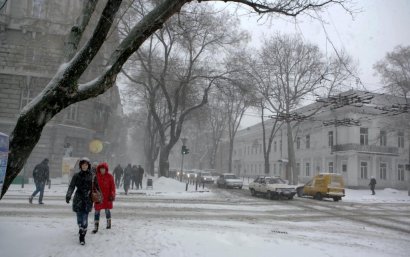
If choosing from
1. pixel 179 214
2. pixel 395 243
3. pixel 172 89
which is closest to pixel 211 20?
pixel 172 89

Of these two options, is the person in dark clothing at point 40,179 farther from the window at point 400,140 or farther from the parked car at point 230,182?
the window at point 400,140

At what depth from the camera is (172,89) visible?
36.2 metres

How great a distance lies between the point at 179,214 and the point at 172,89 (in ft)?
74.4

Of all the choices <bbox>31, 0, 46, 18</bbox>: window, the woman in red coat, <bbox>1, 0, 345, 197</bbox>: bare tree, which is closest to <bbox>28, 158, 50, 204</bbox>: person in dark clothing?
the woman in red coat

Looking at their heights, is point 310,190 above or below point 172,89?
below

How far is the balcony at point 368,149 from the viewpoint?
44.1m

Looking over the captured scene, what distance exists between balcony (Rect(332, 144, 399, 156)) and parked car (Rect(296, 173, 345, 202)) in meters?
18.7

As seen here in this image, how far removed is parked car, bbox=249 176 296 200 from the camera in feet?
81.0

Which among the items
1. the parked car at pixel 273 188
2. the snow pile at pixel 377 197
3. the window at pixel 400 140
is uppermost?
the window at pixel 400 140

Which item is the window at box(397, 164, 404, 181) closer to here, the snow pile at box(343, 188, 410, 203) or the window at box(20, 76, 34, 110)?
the snow pile at box(343, 188, 410, 203)

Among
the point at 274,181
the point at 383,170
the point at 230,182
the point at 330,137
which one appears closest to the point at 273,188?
the point at 274,181

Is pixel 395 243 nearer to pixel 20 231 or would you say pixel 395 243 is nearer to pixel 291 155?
pixel 20 231

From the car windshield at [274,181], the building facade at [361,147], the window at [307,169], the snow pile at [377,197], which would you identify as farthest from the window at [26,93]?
the window at [307,169]

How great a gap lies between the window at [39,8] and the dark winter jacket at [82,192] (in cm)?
2956
